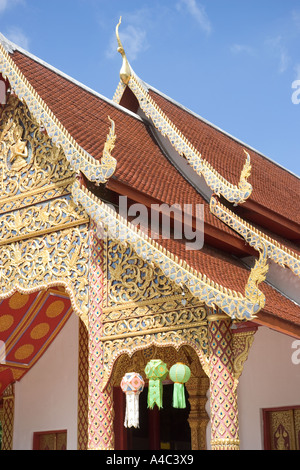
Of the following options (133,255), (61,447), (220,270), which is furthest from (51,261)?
(61,447)

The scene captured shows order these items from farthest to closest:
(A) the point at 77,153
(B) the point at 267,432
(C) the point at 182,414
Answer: (C) the point at 182,414 < (B) the point at 267,432 < (A) the point at 77,153

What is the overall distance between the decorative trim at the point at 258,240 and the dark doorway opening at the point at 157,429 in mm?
2632

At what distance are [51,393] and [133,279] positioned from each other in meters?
3.95

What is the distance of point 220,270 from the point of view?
7.26 metres

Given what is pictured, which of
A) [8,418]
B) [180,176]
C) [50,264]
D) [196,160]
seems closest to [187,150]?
[196,160]

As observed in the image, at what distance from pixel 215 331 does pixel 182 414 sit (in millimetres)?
3746

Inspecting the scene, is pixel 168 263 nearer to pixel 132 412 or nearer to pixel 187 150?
pixel 132 412

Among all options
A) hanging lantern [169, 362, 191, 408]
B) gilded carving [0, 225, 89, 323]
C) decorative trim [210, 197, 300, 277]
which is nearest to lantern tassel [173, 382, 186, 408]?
hanging lantern [169, 362, 191, 408]

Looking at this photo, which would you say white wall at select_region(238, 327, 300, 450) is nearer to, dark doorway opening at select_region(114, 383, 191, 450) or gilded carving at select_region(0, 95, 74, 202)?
dark doorway opening at select_region(114, 383, 191, 450)

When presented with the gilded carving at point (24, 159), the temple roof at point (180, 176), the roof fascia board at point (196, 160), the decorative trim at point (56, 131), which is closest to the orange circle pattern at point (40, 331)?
the gilded carving at point (24, 159)

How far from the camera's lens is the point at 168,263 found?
6668 mm

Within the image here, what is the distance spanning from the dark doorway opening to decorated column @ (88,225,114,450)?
2510 millimetres

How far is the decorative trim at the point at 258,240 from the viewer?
25.5 ft
